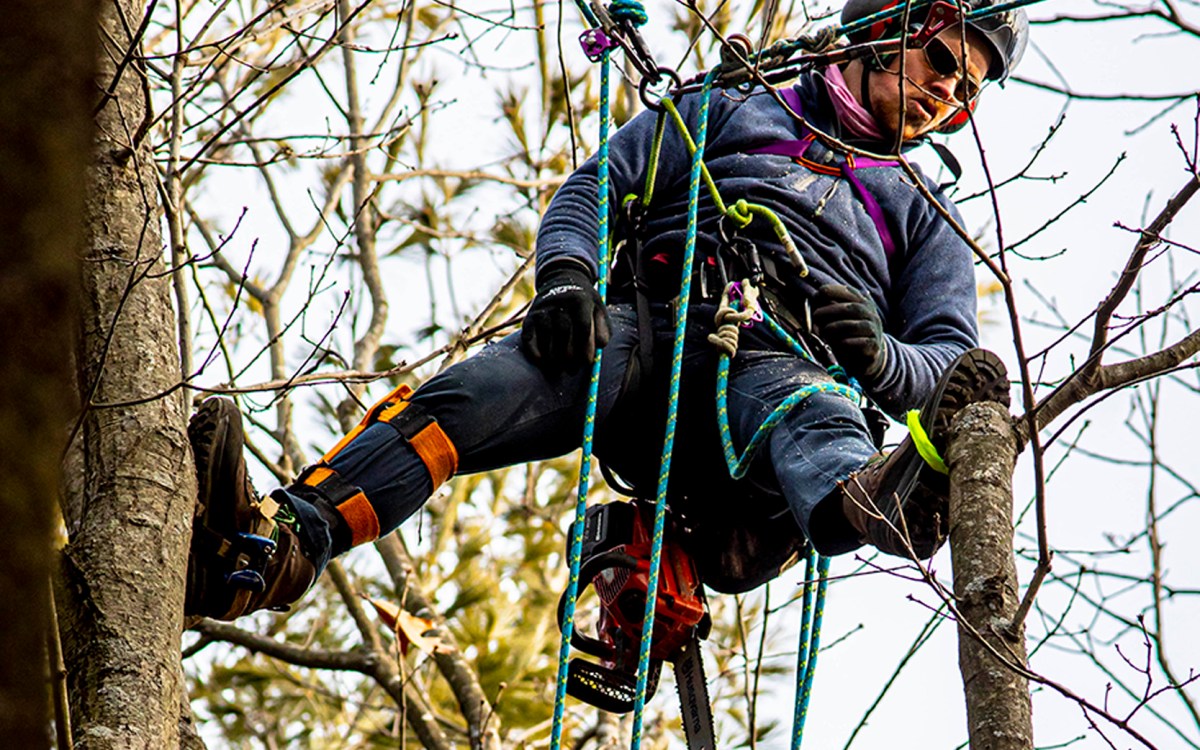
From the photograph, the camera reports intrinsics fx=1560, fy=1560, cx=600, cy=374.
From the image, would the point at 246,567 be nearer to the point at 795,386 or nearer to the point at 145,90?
the point at 145,90

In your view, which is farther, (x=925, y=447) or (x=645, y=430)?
(x=645, y=430)

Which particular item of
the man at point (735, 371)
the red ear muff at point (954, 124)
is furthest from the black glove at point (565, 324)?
the red ear muff at point (954, 124)

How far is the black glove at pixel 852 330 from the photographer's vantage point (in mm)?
2918

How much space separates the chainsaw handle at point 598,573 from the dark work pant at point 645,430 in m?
0.22

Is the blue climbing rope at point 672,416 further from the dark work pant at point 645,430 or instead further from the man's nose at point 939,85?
the man's nose at point 939,85

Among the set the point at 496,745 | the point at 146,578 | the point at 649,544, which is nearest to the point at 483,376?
the point at 649,544

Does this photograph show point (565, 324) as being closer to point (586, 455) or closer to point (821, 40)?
point (586, 455)

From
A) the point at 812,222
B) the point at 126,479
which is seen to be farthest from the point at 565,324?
the point at 126,479

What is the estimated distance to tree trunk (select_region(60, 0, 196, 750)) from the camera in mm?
1968

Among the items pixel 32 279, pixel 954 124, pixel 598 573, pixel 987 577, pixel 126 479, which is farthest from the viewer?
pixel 954 124

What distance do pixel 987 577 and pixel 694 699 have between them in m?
1.26

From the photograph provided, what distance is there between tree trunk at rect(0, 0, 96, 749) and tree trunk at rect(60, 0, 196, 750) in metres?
1.17

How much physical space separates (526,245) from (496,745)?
7.80 ft

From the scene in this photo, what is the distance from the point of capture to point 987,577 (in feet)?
6.31
